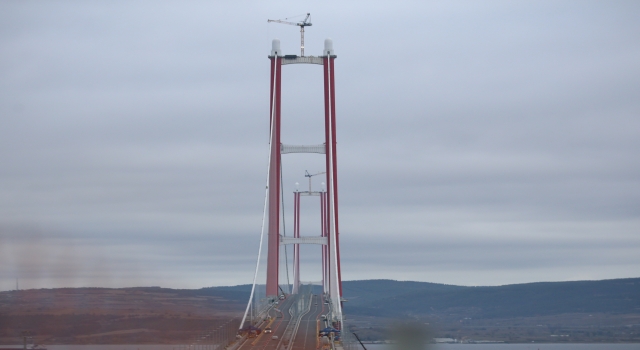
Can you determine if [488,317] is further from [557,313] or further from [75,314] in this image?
[75,314]

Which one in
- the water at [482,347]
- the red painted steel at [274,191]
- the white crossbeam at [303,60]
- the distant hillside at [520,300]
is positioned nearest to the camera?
the water at [482,347]

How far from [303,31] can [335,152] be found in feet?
31.8

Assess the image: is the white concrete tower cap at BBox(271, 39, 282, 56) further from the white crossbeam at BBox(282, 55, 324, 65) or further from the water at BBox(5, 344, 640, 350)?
the water at BBox(5, 344, 640, 350)

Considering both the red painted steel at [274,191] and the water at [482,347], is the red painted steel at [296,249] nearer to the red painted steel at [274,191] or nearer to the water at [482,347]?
the water at [482,347]

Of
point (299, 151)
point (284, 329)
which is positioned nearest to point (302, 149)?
point (299, 151)

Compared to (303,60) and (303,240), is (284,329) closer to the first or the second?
(303,240)

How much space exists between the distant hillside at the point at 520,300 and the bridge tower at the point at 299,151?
4391cm

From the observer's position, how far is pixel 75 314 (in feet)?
134

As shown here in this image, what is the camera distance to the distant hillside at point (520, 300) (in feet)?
370

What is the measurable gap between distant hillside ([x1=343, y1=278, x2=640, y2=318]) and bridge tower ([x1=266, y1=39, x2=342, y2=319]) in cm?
4391

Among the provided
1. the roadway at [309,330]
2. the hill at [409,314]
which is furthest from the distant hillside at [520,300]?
the roadway at [309,330]

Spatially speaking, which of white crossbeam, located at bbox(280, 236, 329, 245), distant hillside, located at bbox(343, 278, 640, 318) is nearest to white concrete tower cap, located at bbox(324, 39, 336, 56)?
white crossbeam, located at bbox(280, 236, 329, 245)

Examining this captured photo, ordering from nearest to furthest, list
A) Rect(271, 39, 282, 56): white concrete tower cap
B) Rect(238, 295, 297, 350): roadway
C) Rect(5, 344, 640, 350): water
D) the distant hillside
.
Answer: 1. Rect(5, 344, 640, 350): water
2. Rect(238, 295, 297, 350): roadway
3. Rect(271, 39, 282, 56): white concrete tower cap
4. the distant hillside

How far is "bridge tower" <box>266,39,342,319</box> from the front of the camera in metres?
65.9
